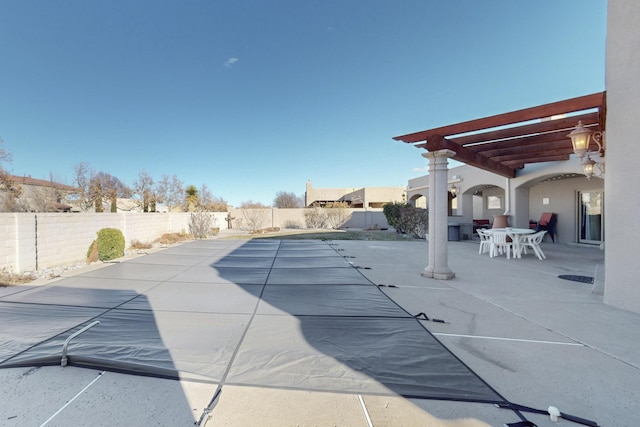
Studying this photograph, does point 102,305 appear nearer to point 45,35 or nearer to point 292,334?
point 292,334

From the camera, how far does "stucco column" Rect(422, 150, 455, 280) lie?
5.06 m

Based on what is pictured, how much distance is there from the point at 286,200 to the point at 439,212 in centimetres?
3233

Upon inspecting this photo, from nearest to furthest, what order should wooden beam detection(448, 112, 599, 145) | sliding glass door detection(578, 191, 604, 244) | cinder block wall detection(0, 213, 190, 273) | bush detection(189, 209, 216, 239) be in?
wooden beam detection(448, 112, 599, 145), cinder block wall detection(0, 213, 190, 273), sliding glass door detection(578, 191, 604, 244), bush detection(189, 209, 216, 239)

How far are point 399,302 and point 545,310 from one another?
1.89 meters

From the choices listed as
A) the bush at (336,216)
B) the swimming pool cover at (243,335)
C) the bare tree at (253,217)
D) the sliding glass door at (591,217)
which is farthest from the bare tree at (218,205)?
the sliding glass door at (591,217)

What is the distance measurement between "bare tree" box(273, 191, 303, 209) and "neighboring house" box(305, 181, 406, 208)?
4.17 m

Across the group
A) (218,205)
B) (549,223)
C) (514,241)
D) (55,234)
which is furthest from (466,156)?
(218,205)

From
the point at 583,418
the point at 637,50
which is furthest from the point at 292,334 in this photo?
the point at 637,50

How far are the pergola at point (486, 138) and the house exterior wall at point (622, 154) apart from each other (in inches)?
11.9

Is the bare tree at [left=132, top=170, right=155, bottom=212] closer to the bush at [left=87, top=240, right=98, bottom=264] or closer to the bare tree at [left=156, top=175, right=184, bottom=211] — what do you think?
the bare tree at [left=156, top=175, right=184, bottom=211]

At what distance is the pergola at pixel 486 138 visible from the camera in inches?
149

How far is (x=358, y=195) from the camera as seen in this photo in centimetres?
3112

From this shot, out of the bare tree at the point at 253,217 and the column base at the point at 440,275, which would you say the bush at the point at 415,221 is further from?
the bare tree at the point at 253,217

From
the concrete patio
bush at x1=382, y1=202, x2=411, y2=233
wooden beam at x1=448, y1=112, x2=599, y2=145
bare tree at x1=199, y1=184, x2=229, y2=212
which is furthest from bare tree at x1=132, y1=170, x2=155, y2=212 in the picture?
wooden beam at x1=448, y1=112, x2=599, y2=145
